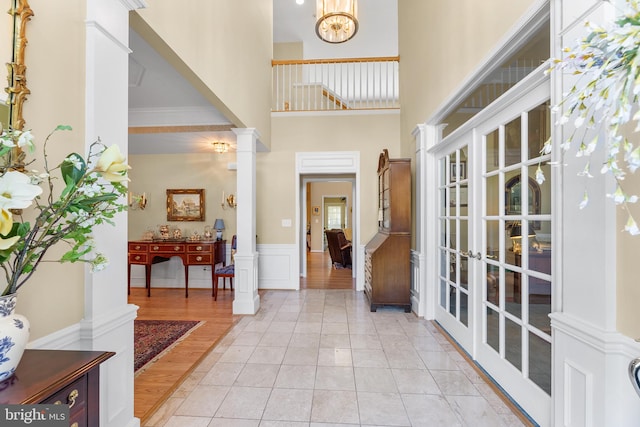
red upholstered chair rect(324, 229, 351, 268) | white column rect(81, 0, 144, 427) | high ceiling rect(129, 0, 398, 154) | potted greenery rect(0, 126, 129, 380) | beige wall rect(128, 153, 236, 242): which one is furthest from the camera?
red upholstered chair rect(324, 229, 351, 268)

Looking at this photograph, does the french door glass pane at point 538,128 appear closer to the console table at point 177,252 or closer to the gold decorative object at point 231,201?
the console table at point 177,252

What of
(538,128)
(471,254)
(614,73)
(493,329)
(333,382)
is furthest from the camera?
(471,254)

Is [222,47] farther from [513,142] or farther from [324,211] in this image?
[324,211]

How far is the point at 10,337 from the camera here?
34.5 inches

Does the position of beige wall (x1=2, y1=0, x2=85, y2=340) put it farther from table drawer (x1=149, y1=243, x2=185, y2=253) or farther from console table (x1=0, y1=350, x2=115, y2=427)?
table drawer (x1=149, y1=243, x2=185, y2=253)

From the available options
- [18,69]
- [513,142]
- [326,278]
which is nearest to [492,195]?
[513,142]

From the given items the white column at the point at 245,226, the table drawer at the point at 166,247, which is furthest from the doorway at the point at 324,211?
the white column at the point at 245,226

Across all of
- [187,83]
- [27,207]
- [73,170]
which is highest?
[187,83]

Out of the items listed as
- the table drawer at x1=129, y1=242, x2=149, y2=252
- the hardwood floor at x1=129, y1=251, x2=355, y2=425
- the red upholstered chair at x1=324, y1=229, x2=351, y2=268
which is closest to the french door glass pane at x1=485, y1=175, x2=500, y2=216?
the hardwood floor at x1=129, y1=251, x2=355, y2=425

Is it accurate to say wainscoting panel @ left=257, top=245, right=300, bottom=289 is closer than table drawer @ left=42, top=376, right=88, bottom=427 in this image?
No

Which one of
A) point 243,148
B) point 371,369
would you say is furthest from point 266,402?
point 243,148

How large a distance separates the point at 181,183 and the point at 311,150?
2.52m

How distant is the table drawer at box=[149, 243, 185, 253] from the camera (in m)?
5.12

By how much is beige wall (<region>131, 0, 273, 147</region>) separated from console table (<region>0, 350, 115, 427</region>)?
6.01 ft
